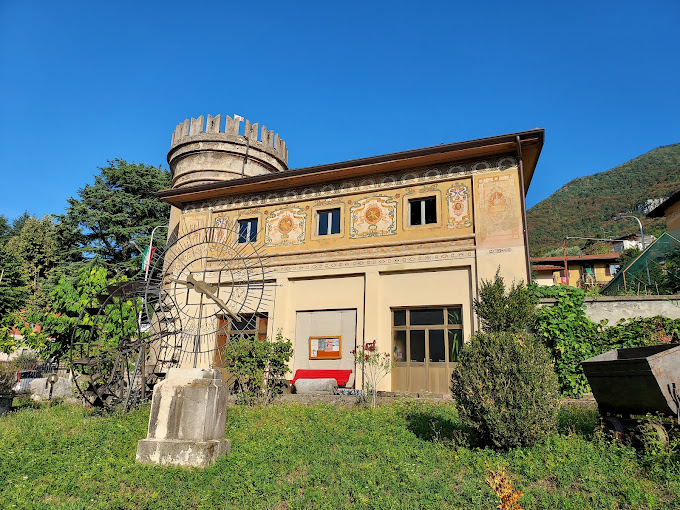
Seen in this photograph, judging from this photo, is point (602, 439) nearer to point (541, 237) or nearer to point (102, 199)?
point (102, 199)

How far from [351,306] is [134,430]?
8.02m

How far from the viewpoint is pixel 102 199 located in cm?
3056

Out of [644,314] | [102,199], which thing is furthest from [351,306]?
[102,199]

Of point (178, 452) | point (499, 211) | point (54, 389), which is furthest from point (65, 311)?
point (499, 211)

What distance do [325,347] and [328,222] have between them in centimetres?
436

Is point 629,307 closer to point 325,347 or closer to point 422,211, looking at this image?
point 422,211

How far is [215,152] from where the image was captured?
22.8 meters

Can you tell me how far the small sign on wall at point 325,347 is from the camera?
15195 millimetres

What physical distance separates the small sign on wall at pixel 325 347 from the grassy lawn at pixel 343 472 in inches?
260

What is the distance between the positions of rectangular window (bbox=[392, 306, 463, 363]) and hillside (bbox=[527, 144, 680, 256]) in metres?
58.4

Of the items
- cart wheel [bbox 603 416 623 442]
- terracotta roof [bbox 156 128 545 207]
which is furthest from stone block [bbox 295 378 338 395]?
terracotta roof [bbox 156 128 545 207]

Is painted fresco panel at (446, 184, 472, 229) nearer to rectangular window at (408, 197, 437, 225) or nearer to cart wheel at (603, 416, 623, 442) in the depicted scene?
rectangular window at (408, 197, 437, 225)

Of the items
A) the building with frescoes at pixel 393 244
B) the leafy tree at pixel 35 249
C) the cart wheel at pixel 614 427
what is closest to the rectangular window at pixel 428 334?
the building with frescoes at pixel 393 244

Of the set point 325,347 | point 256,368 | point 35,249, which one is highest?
point 35,249
